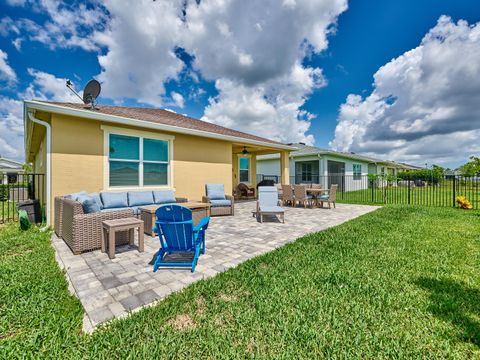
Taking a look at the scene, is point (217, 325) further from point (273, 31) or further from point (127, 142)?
point (273, 31)

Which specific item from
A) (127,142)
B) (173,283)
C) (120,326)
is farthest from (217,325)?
(127,142)

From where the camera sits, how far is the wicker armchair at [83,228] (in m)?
4.07

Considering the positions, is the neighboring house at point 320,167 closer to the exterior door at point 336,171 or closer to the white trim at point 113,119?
the exterior door at point 336,171

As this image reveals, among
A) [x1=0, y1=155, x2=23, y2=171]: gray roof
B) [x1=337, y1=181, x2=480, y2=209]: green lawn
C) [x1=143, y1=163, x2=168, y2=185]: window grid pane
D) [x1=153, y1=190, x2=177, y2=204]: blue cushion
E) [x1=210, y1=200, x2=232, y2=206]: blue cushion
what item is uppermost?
[x1=0, y1=155, x2=23, y2=171]: gray roof

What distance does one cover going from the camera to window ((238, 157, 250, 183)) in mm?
15387

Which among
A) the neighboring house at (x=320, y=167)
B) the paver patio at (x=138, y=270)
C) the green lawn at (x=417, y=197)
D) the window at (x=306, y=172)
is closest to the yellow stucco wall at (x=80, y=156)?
the paver patio at (x=138, y=270)

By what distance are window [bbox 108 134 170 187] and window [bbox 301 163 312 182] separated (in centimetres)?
1473

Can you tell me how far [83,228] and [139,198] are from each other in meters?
2.48

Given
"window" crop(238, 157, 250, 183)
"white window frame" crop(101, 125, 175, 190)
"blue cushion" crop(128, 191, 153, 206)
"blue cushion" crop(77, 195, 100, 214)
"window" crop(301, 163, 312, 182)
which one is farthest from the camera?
"window" crop(301, 163, 312, 182)

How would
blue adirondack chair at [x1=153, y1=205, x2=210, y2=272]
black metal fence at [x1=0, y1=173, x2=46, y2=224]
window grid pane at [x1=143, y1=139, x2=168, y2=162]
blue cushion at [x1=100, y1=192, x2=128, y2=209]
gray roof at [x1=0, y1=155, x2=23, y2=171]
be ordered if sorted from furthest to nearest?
gray roof at [x1=0, y1=155, x2=23, y2=171] → window grid pane at [x1=143, y1=139, x2=168, y2=162] → black metal fence at [x1=0, y1=173, x2=46, y2=224] → blue cushion at [x1=100, y1=192, x2=128, y2=209] → blue adirondack chair at [x1=153, y1=205, x2=210, y2=272]

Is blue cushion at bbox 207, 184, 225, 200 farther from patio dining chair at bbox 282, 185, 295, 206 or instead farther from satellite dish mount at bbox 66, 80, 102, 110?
satellite dish mount at bbox 66, 80, 102, 110

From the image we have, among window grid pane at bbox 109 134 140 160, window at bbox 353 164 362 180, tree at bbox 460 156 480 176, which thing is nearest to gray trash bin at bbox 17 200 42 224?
window grid pane at bbox 109 134 140 160

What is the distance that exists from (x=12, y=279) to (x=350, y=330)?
4402 mm

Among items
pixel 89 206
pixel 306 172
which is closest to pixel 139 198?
pixel 89 206
